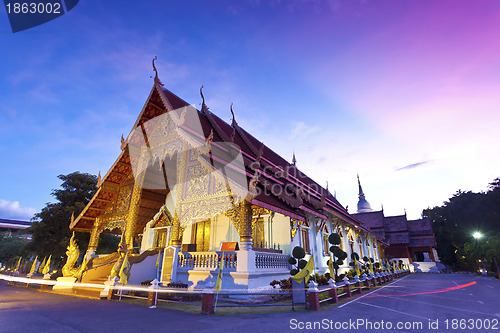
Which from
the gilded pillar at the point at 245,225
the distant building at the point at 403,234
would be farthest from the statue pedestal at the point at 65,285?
the distant building at the point at 403,234

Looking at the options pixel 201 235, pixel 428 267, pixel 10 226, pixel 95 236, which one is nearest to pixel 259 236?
pixel 201 235

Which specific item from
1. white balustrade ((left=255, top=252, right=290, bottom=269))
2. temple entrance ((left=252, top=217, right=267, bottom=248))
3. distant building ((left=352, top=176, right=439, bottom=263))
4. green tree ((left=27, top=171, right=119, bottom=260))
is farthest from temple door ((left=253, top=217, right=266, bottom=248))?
distant building ((left=352, top=176, right=439, bottom=263))

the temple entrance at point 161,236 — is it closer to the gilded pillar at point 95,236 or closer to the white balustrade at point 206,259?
the gilded pillar at point 95,236

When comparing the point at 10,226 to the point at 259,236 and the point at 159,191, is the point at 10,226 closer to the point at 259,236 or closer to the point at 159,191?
the point at 159,191

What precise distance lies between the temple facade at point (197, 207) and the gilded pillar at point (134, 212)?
5 cm

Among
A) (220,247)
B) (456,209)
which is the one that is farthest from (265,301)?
(456,209)

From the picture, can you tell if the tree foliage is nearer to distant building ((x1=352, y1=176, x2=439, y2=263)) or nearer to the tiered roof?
distant building ((x1=352, y1=176, x2=439, y2=263))

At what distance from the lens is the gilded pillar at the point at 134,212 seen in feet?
37.0

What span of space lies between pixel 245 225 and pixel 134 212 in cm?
661

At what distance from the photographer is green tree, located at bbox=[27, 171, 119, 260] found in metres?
15.5

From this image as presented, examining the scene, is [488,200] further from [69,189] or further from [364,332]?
[69,189]

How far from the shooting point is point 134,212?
38.1 ft

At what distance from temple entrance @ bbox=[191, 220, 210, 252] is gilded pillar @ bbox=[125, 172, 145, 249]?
304cm

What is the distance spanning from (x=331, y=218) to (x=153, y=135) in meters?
12.0
